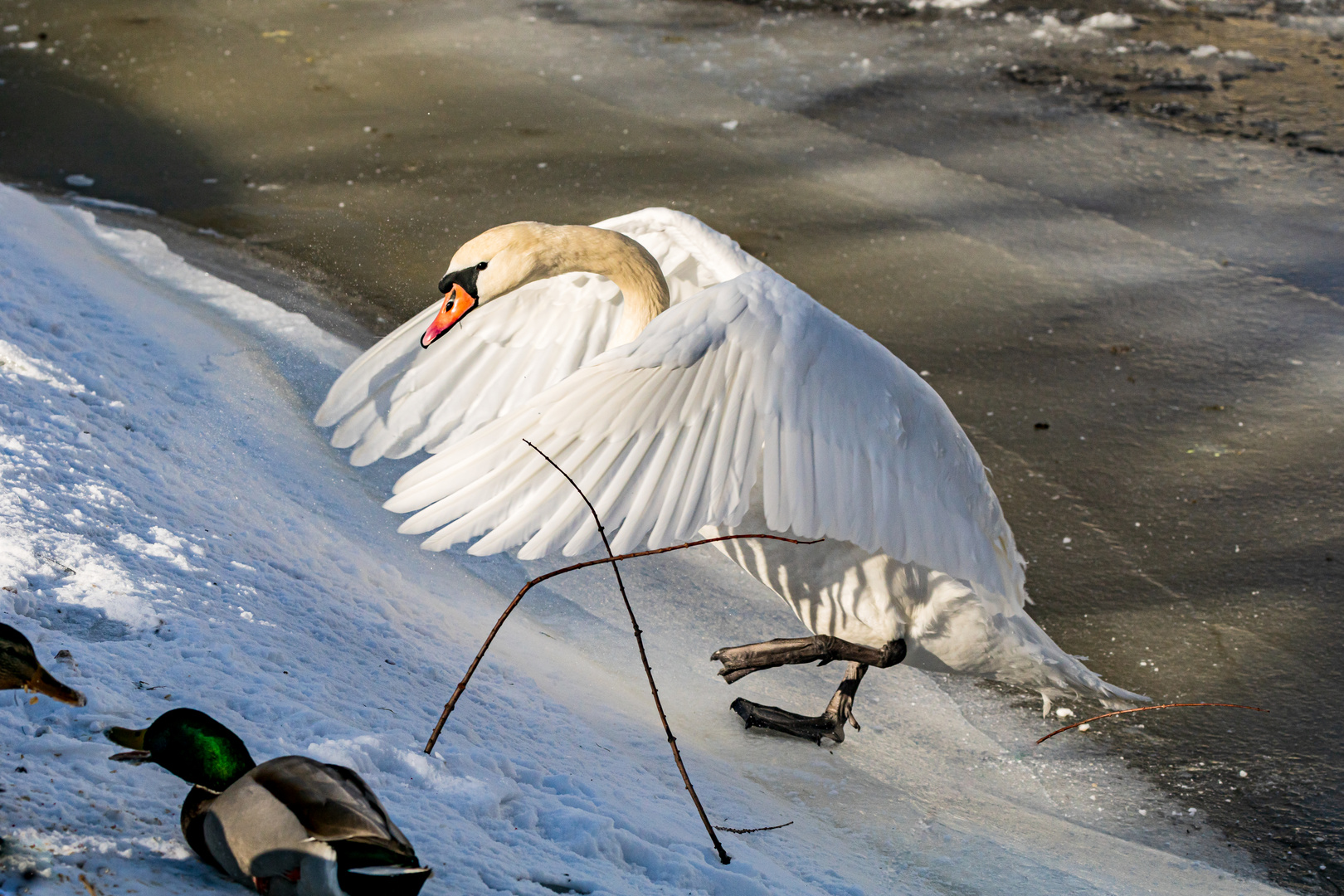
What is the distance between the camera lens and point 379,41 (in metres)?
8.58

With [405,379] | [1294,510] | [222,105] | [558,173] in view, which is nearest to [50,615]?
[405,379]

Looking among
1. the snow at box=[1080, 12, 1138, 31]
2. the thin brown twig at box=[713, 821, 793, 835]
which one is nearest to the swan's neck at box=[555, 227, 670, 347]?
the thin brown twig at box=[713, 821, 793, 835]

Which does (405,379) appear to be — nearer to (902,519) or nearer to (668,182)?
(902,519)

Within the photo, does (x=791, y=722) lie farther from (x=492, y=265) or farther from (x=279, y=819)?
(x=279, y=819)

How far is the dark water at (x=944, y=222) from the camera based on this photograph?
366 cm

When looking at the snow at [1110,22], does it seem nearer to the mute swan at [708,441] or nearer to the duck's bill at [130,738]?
the mute swan at [708,441]

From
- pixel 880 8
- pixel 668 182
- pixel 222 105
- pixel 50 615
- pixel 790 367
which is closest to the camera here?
pixel 50 615

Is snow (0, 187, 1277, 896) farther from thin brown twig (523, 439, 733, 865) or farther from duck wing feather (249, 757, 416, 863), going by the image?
duck wing feather (249, 757, 416, 863)

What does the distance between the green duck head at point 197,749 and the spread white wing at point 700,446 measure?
0.76 metres

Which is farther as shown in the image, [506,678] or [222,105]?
[222,105]

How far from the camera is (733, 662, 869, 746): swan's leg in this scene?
10.1 ft

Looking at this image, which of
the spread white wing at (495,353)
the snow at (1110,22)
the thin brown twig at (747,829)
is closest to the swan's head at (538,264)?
the spread white wing at (495,353)

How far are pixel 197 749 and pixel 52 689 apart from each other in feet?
0.74

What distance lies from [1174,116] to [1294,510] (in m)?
4.23
